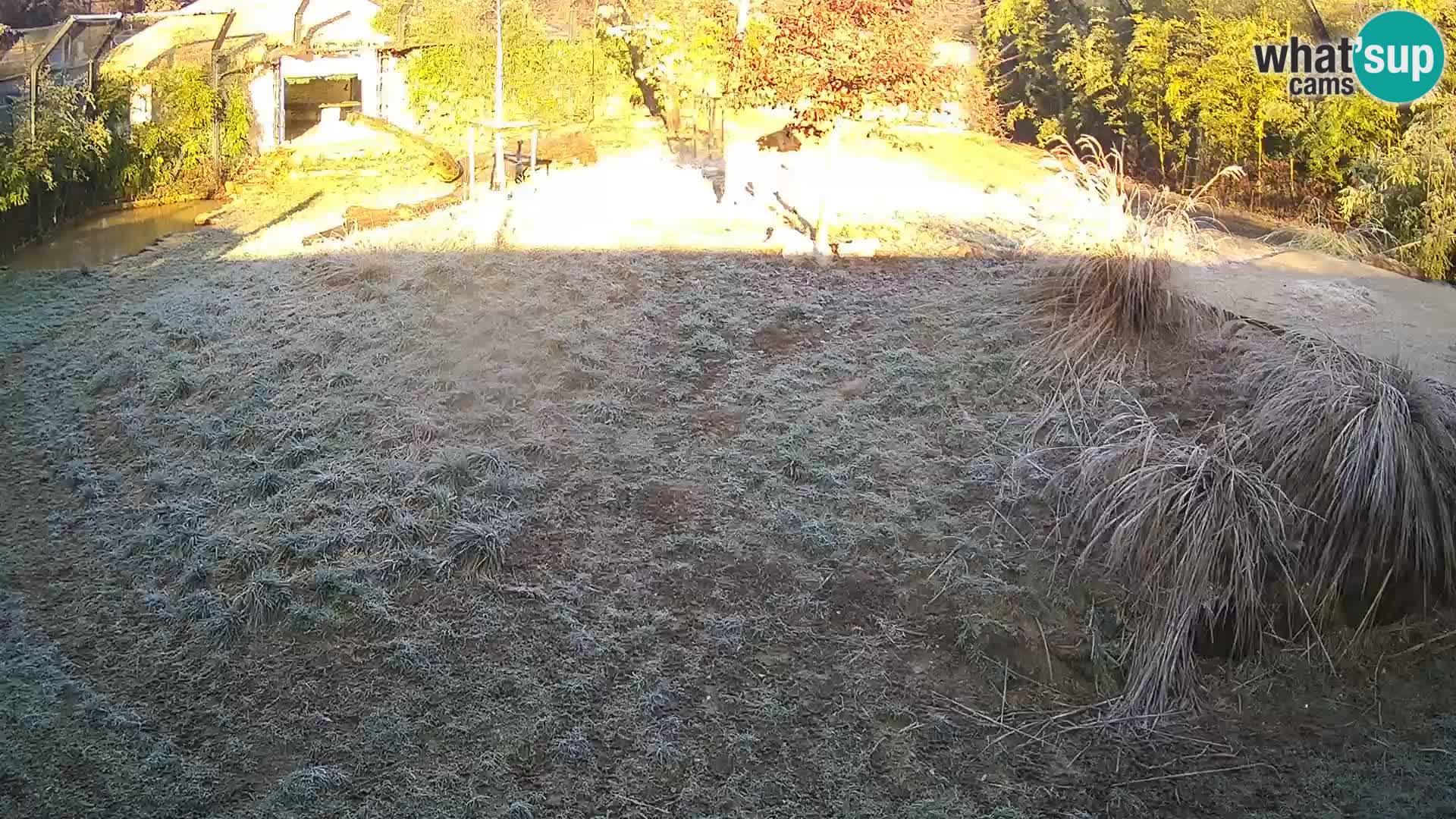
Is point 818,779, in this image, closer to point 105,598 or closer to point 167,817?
point 167,817

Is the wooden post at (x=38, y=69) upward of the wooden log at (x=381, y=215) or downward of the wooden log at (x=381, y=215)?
upward

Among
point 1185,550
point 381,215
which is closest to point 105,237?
point 381,215

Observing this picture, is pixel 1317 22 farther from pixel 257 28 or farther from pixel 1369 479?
pixel 257 28

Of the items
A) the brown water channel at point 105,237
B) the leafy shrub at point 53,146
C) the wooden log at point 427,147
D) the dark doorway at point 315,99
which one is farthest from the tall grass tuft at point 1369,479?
the dark doorway at point 315,99

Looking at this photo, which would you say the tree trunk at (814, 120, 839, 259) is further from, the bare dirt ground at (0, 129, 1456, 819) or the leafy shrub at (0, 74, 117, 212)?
the leafy shrub at (0, 74, 117, 212)

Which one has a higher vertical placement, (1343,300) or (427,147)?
(427,147)

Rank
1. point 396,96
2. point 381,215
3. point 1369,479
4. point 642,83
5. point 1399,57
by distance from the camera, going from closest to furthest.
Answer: point 1369,479 < point 1399,57 < point 381,215 < point 642,83 < point 396,96

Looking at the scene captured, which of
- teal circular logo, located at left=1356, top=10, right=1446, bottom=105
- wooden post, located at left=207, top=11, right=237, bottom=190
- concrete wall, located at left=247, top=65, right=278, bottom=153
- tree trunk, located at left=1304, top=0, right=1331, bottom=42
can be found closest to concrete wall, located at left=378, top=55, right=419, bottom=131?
concrete wall, located at left=247, top=65, right=278, bottom=153

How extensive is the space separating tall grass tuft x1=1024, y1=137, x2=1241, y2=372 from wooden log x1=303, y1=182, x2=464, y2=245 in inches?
220

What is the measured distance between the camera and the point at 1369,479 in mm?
3756

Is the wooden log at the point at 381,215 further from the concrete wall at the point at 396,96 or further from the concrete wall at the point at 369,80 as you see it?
the concrete wall at the point at 396,96

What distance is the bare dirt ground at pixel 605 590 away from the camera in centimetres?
309

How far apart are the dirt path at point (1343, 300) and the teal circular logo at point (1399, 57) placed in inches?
76.6

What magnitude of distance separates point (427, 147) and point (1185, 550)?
11.8 meters
